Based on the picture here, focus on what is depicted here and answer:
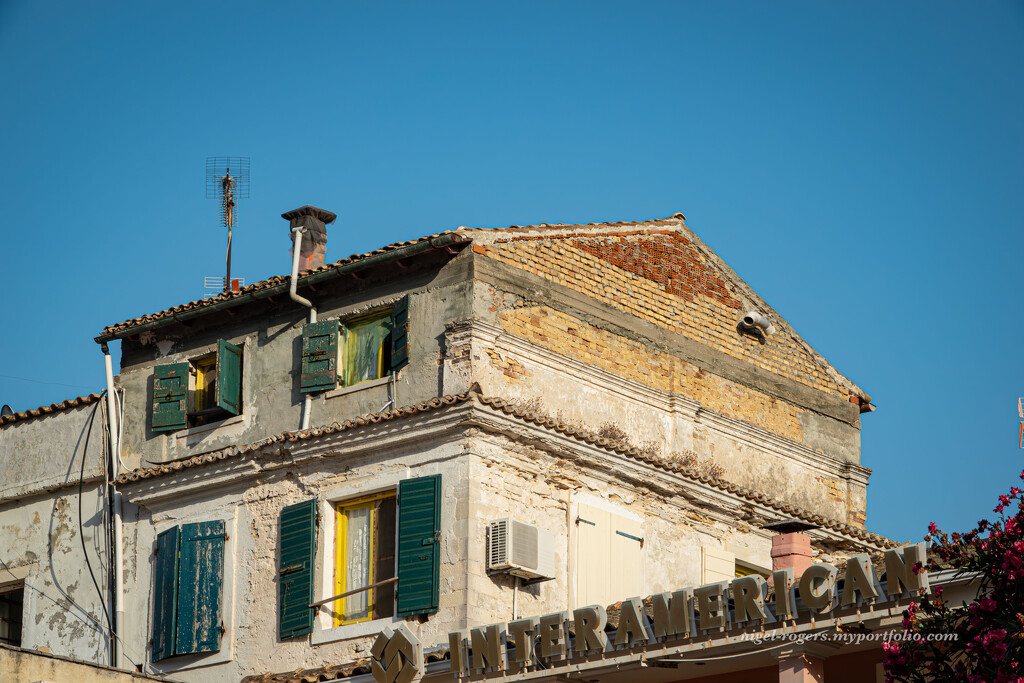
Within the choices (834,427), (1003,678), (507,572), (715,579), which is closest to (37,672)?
(507,572)

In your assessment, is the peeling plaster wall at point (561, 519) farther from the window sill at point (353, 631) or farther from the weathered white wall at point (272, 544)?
the window sill at point (353, 631)

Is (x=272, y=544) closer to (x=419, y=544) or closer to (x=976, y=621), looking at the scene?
(x=419, y=544)

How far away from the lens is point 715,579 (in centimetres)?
2148

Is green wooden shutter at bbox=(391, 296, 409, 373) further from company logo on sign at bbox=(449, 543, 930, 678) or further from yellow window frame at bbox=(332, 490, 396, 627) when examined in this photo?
company logo on sign at bbox=(449, 543, 930, 678)

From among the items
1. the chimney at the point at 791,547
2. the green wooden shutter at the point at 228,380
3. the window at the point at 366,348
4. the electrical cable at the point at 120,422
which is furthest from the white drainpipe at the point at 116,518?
the chimney at the point at 791,547

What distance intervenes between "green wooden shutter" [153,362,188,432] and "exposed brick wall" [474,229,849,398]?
5.01m

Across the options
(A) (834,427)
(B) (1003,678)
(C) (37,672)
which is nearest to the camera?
(B) (1003,678)

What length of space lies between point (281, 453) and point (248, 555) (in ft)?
4.71

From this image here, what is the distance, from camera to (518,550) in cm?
1888

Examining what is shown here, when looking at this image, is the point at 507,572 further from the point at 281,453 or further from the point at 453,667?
the point at 281,453

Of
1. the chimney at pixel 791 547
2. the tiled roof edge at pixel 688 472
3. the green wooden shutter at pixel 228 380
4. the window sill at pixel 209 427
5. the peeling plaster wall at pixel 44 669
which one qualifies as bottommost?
the peeling plaster wall at pixel 44 669

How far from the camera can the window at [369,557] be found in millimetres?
19172

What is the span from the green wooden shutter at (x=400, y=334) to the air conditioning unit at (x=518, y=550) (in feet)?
8.76

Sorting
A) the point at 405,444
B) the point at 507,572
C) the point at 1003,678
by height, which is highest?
the point at 405,444
